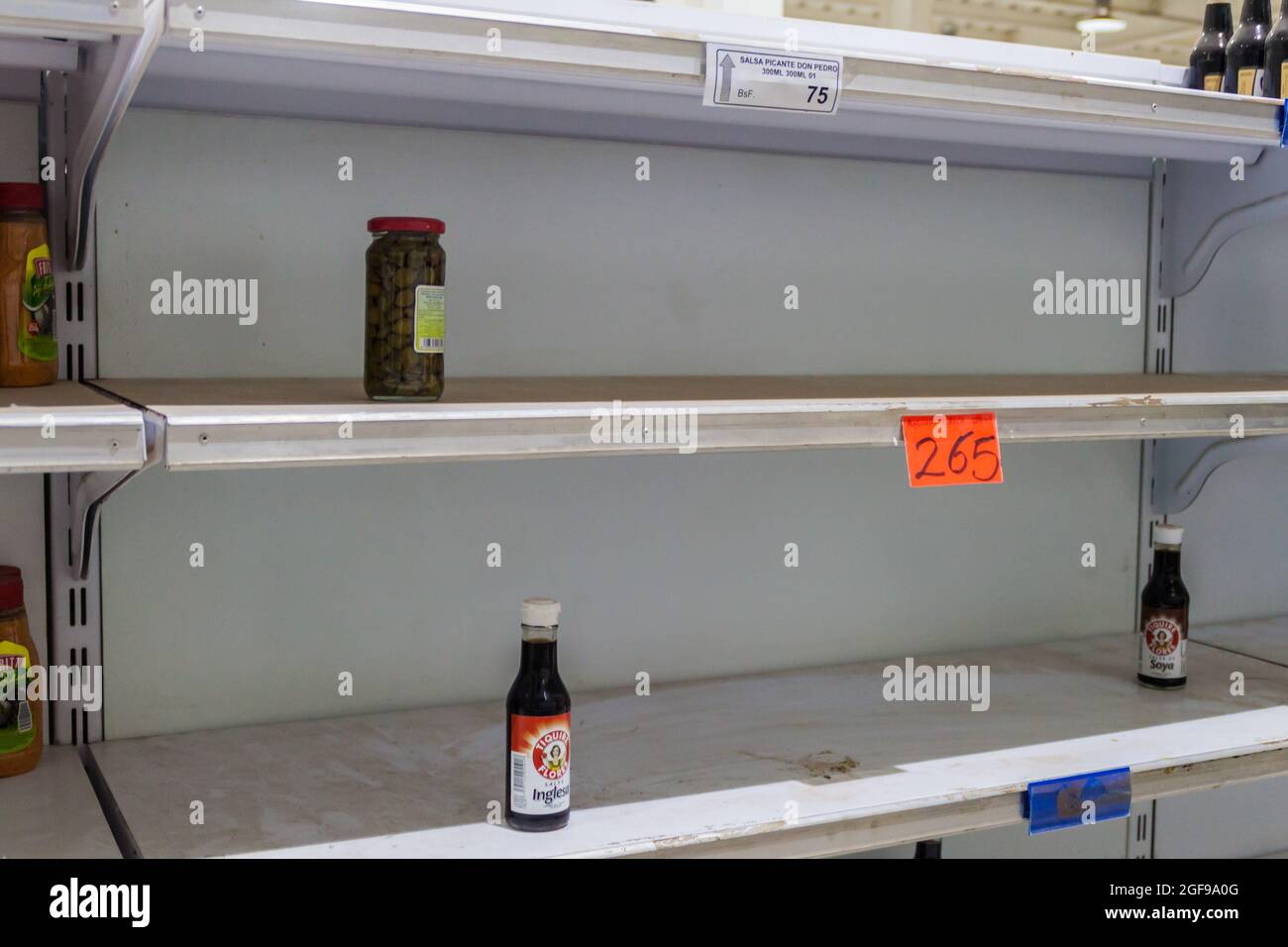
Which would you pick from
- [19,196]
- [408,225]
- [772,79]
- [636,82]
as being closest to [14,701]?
[19,196]

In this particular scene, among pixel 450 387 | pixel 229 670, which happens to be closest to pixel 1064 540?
pixel 450 387

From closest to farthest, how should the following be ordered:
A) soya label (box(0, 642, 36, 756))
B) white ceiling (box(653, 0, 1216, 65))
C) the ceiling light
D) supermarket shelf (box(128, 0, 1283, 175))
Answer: supermarket shelf (box(128, 0, 1283, 175)) < soya label (box(0, 642, 36, 756)) < the ceiling light < white ceiling (box(653, 0, 1216, 65))

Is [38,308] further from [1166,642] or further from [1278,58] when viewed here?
[1278,58]

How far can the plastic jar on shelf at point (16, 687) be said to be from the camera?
1.34 metres

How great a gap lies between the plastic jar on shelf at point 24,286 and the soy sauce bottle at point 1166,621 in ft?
5.07

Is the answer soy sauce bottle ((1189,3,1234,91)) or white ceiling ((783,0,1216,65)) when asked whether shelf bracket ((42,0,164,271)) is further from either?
white ceiling ((783,0,1216,65))

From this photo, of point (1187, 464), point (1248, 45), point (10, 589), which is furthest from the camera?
point (1187, 464)

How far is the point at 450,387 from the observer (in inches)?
58.2

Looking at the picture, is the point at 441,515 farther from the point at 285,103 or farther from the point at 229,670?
the point at 285,103

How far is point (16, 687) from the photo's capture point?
4.46ft

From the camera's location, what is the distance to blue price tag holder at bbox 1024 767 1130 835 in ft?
4.90

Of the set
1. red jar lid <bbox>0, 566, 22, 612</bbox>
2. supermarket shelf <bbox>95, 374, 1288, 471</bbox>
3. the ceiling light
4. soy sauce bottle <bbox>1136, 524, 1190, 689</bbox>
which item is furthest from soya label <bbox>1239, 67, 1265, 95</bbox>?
the ceiling light

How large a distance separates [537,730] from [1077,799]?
684mm
